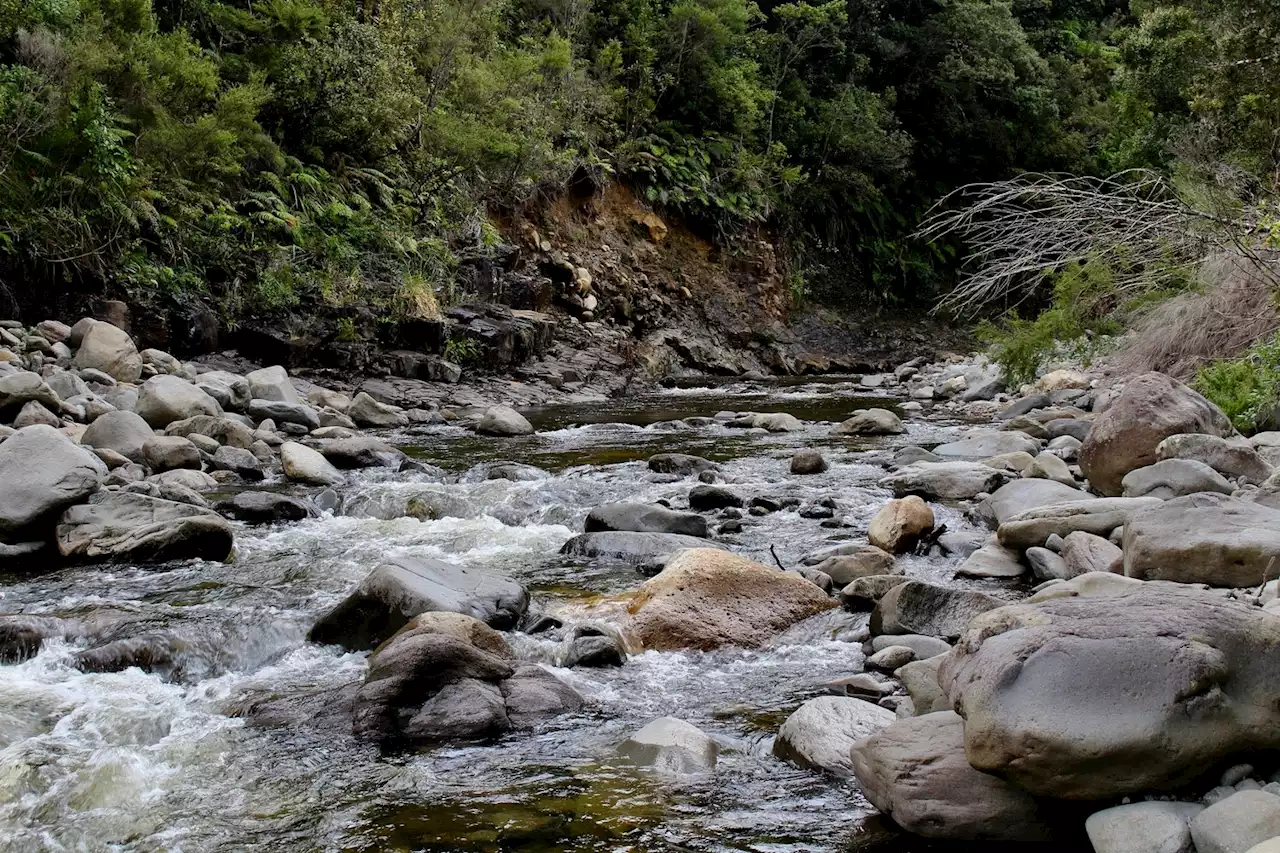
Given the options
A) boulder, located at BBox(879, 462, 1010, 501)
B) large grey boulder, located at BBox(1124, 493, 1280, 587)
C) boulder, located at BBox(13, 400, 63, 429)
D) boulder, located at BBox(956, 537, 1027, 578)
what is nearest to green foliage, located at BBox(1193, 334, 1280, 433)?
boulder, located at BBox(879, 462, 1010, 501)

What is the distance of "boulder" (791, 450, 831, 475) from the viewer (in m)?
10.2

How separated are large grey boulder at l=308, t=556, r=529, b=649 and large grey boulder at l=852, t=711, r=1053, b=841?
256cm

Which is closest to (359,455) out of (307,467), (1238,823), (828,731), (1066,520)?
(307,467)

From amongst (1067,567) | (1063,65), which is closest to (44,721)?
(1067,567)

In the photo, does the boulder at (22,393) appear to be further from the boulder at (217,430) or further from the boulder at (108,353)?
the boulder at (108,353)

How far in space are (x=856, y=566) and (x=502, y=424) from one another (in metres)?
7.51

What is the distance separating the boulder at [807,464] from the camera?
1016 centimetres

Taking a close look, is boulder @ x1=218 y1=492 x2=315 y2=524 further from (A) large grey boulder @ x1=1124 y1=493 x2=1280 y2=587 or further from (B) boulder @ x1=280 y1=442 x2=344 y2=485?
(A) large grey boulder @ x1=1124 y1=493 x2=1280 y2=587

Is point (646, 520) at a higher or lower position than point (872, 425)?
higher

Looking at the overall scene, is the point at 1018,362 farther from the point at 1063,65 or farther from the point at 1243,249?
the point at 1063,65

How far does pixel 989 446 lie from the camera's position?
33.7 ft

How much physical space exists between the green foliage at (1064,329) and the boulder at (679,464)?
5.83m

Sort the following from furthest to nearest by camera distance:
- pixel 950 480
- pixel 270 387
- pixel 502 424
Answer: pixel 502 424, pixel 270 387, pixel 950 480

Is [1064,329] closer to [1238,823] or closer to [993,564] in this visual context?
[993,564]
